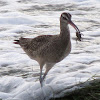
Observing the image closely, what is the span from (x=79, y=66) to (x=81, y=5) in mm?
5209

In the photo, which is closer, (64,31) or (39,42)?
(64,31)

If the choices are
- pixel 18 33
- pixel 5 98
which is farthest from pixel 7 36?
pixel 5 98

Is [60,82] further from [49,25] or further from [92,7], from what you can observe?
[92,7]

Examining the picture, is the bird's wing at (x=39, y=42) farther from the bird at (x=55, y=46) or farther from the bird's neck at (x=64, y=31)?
the bird's neck at (x=64, y=31)

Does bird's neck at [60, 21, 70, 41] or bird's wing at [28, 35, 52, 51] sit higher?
bird's neck at [60, 21, 70, 41]

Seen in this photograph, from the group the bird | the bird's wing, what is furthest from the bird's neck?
the bird's wing

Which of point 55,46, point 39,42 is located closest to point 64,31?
point 55,46

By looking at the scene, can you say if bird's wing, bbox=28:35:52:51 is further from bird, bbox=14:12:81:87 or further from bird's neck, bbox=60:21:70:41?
bird's neck, bbox=60:21:70:41

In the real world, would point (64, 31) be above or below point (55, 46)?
above

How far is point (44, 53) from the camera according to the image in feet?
19.6

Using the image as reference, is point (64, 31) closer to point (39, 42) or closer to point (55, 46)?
point (55, 46)

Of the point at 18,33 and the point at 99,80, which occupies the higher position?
the point at 99,80

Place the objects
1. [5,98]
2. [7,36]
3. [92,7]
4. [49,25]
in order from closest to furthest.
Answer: [5,98], [7,36], [49,25], [92,7]

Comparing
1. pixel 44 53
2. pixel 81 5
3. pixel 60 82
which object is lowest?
pixel 81 5
